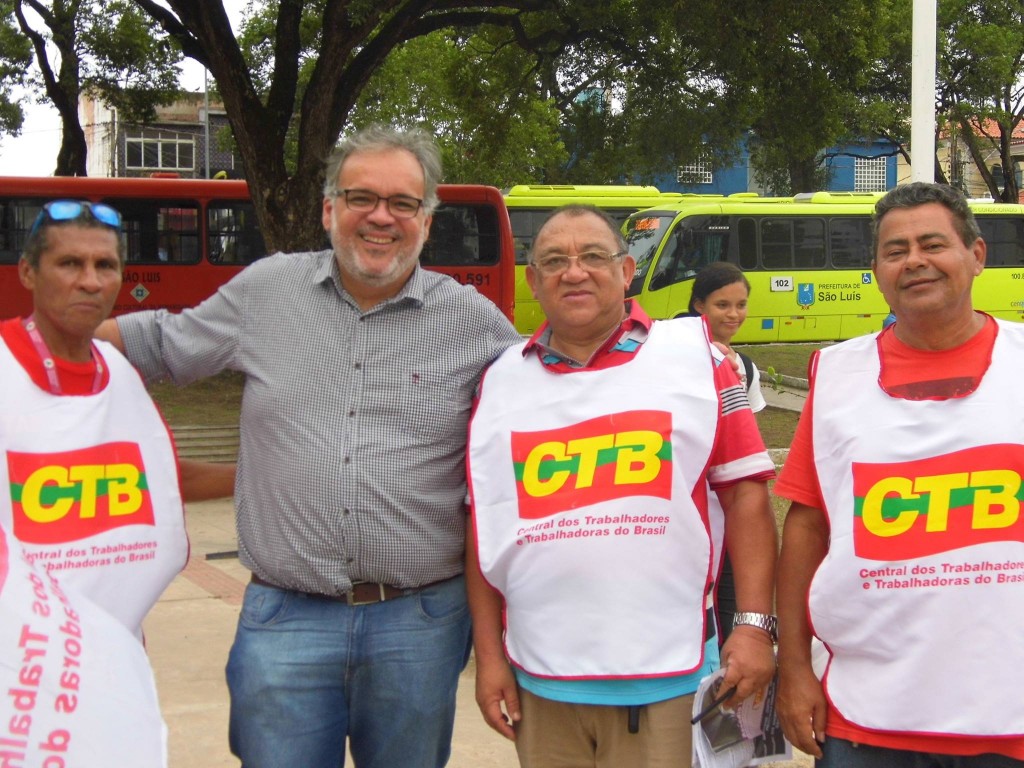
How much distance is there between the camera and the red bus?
19.2 meters

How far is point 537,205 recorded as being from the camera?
961 inches

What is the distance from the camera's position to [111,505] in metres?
2.50

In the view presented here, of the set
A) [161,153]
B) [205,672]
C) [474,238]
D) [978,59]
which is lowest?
[205,672]

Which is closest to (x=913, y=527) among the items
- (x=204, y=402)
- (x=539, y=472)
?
(x=539, y=472)

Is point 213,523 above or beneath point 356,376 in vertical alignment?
beneath

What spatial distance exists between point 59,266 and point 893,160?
5371cm

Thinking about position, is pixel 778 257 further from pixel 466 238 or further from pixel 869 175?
pixel 869 175

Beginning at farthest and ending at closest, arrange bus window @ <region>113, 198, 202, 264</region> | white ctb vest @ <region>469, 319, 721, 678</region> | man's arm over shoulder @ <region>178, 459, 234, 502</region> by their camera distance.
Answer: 1. bus window @ <region>113, 198, 202, 264</region>
2. man's arm over shoulder @ <region>178, 459, 234, 502</region>
3. white ctb vest @ <region>469, 319, 721, 678</region>

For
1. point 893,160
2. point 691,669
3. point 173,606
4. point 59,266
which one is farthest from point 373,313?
point 893,160

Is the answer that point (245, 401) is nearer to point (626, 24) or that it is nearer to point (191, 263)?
point (626, 24)

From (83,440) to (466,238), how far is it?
18.8m

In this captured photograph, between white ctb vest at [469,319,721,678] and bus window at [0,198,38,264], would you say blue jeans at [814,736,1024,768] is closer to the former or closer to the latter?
white ctb vest at [469,319,721,678]

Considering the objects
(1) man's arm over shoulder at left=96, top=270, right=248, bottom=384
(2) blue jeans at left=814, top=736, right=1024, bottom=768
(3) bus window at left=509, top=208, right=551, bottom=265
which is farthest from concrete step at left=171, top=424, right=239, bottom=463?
(3) bus window at left=509, top=208, right=551, bottom=265

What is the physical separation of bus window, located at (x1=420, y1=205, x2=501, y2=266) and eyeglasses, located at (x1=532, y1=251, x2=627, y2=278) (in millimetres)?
18388
